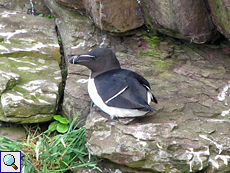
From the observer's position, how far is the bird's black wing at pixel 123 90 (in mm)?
3027

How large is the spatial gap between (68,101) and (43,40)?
133 cm

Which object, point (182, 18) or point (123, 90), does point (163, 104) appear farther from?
point (182, 18)

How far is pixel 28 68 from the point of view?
13.9 feet

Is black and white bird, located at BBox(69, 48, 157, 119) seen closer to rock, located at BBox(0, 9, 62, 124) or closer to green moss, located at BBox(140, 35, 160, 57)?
rock, located at BBox(0, 9, 62, 124)

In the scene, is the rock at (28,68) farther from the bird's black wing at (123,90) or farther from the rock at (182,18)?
the rock at (182,18)

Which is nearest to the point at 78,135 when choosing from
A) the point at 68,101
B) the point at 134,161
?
the point at 68,101

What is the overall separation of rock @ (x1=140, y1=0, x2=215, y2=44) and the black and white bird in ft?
2.94

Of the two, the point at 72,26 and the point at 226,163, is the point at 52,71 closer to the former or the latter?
the point at 72,26

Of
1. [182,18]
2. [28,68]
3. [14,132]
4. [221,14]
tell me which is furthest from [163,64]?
[14,132]

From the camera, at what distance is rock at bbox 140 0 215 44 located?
3748mm

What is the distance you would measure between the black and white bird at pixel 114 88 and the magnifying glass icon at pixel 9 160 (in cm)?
97

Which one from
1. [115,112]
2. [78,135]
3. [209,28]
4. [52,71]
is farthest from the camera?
[52,71]

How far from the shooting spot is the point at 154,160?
9.80ft

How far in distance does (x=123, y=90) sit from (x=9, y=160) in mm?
1283
